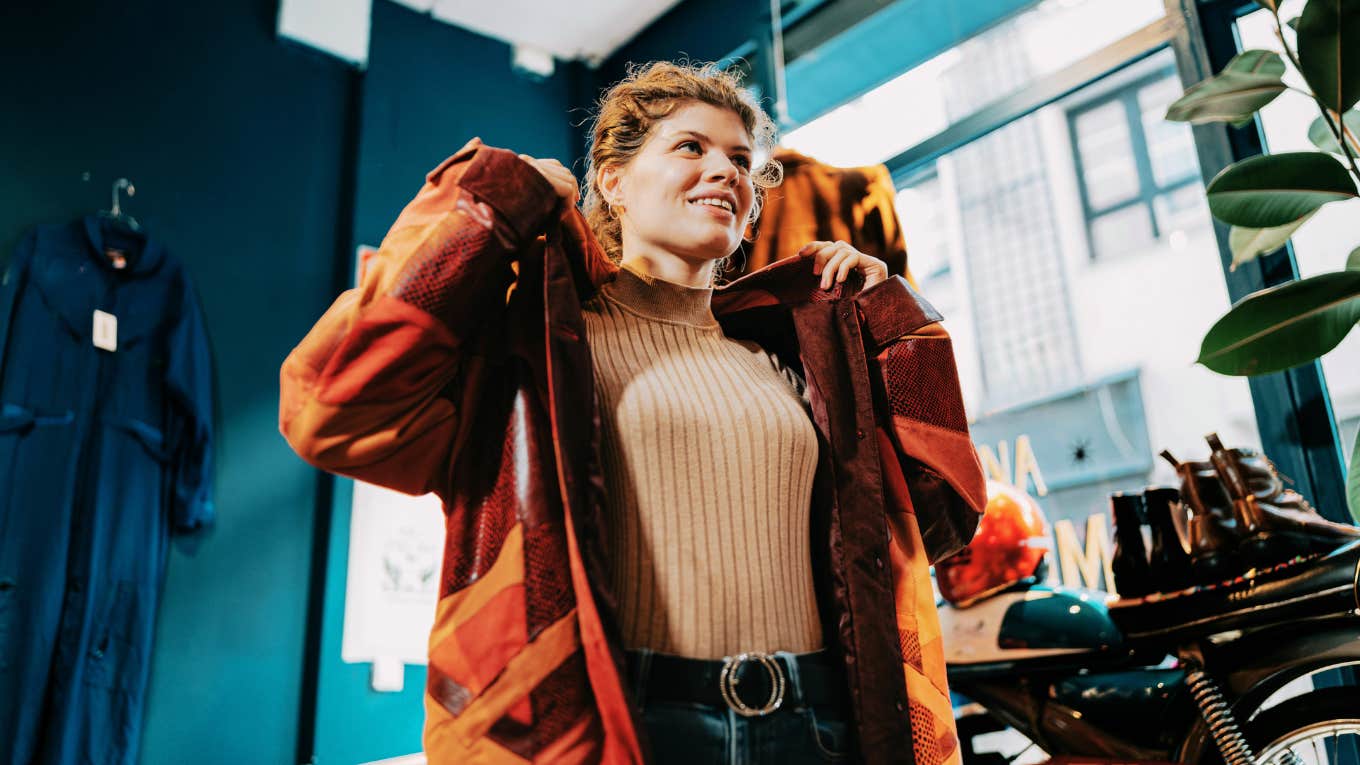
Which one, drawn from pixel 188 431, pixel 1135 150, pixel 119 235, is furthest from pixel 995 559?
pixel 119 235

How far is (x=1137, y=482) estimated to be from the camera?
8.70ft

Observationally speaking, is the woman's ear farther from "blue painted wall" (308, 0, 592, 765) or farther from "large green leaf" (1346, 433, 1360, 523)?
"blue painted wall" (308, 0, 592, 765)

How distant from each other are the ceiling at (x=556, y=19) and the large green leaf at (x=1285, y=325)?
300cm

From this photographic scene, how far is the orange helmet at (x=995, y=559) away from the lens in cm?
197

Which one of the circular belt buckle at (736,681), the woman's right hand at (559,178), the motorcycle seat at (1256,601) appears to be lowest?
the circular belt buckle at (736,681)

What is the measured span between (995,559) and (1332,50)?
1049mm

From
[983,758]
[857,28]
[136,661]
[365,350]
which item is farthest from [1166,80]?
[136,661]

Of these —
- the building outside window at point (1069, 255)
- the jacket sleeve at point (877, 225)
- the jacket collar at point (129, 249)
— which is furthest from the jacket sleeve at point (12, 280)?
the building outside window at point (1069, 255)

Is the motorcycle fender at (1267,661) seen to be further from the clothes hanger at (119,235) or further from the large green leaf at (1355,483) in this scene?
the clothes hanger at (119,235)

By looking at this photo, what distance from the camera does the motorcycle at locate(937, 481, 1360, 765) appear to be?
58.1 inches

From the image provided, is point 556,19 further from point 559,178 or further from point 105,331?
point 559,178

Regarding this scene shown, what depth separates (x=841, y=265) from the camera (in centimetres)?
134

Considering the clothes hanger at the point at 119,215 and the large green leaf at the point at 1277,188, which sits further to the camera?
the clothes hanger at the point at 119,215

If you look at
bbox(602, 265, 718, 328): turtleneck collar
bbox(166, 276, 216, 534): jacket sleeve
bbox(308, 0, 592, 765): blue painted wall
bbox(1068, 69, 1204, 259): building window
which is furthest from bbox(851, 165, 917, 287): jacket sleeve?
bbox(166, 276, 216, 534): jacket sleeve
